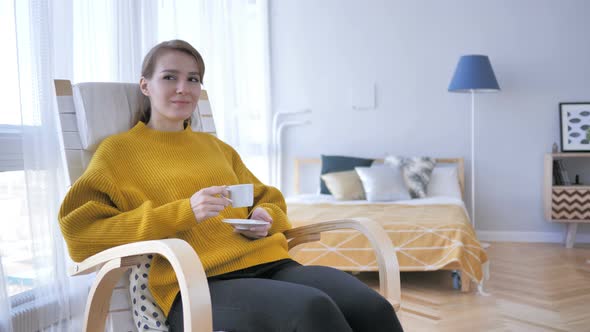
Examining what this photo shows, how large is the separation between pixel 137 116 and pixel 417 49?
3.49m

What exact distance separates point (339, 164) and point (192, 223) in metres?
3.31

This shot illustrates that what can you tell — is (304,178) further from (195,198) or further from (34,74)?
(195,198)

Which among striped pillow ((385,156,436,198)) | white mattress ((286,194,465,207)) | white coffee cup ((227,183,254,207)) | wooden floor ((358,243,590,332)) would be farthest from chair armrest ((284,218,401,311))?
striped pillow ((385,156,436,198))

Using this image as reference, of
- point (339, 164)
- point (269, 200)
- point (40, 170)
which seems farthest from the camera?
point (339, 164)

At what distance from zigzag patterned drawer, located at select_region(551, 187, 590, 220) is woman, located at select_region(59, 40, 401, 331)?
319 cm

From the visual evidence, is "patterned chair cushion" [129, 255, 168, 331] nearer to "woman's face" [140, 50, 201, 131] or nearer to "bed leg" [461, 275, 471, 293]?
"woman's face" [140, 50, 201, 131]

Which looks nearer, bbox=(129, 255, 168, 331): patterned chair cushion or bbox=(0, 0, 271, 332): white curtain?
bbox=(129, 255, 168, 331): patterned chair cushion

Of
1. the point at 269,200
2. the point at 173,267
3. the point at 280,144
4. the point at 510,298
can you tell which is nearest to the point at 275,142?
the point at 280,144

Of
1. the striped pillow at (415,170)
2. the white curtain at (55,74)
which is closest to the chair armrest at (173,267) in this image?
the white curtain at (55,74)

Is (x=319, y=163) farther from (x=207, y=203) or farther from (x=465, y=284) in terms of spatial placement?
(x=207, y=203)

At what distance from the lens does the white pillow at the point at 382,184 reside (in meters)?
4.27

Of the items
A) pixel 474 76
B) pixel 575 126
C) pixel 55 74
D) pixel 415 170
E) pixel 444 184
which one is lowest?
pixel 444 184

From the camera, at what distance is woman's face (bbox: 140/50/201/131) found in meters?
1.72

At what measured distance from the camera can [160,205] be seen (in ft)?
5.26
